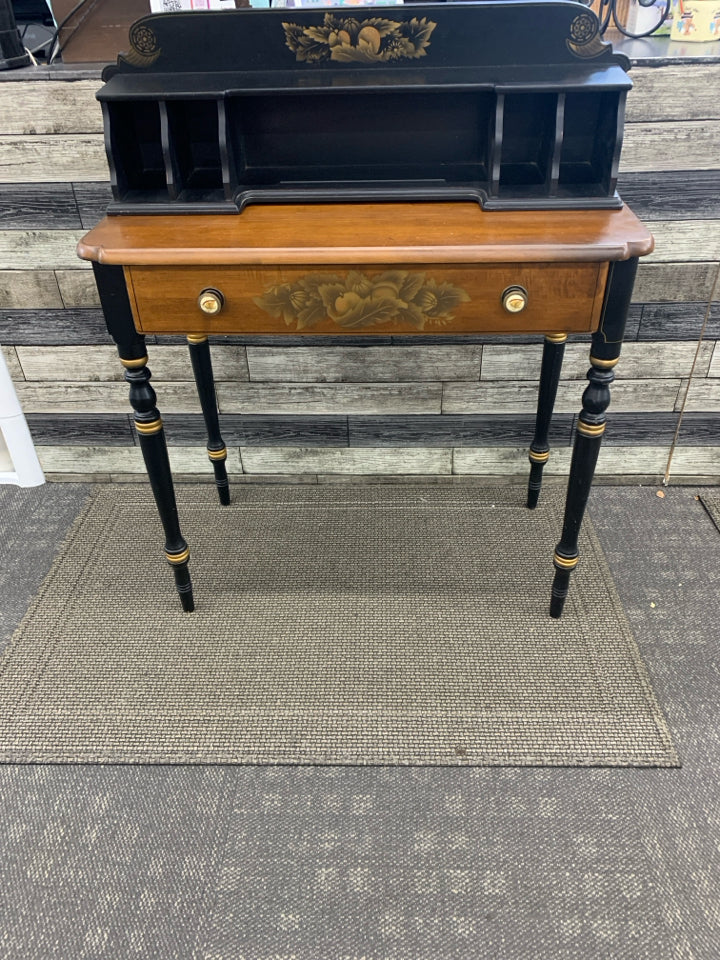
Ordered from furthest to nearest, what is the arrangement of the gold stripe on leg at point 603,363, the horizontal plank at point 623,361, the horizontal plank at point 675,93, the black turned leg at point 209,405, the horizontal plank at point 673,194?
the horizontal plank at point 623,361
the black turned leg at point 209,405
the horizontal plank at point 673,194
the horizontal plank at point 675,93
the gold stripe on leg at point 603,363

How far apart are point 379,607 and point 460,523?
1.21 feet

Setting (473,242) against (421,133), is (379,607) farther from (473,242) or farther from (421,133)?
(421,133)

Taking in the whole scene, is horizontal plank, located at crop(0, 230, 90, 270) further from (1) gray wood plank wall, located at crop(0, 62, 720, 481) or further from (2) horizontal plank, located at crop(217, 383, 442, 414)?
(2) horizontal plank, located at crop(217, 383, 442, 414)

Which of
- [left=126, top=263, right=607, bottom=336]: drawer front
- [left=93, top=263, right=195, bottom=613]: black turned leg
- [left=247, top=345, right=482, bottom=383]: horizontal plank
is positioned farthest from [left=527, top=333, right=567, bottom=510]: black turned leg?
[left=93, top=263, right=195, bottom=613]: black turned leg

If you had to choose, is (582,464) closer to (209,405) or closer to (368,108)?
(368,108)

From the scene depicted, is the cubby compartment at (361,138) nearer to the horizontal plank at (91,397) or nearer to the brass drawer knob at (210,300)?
the brass drawer knob at (210,300)

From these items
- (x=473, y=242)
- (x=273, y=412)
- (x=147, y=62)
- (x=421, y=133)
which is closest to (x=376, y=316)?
(x=473, y=242)

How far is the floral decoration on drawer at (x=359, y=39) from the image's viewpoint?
4.21 ft

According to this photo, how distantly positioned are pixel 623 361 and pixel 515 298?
30.7 inches

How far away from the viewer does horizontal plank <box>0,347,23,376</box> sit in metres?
1.92

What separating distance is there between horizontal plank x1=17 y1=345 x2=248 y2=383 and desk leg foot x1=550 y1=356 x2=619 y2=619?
2.99 ft

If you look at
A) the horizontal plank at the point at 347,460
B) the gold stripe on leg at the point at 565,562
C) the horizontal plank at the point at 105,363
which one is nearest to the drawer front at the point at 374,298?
the gold stripe on leg at the point at 565,562

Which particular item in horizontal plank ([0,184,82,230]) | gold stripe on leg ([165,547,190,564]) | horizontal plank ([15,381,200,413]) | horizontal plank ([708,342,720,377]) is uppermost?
horizontal plank ([0,184,82,230])

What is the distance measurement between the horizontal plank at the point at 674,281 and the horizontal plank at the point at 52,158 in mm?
1280
